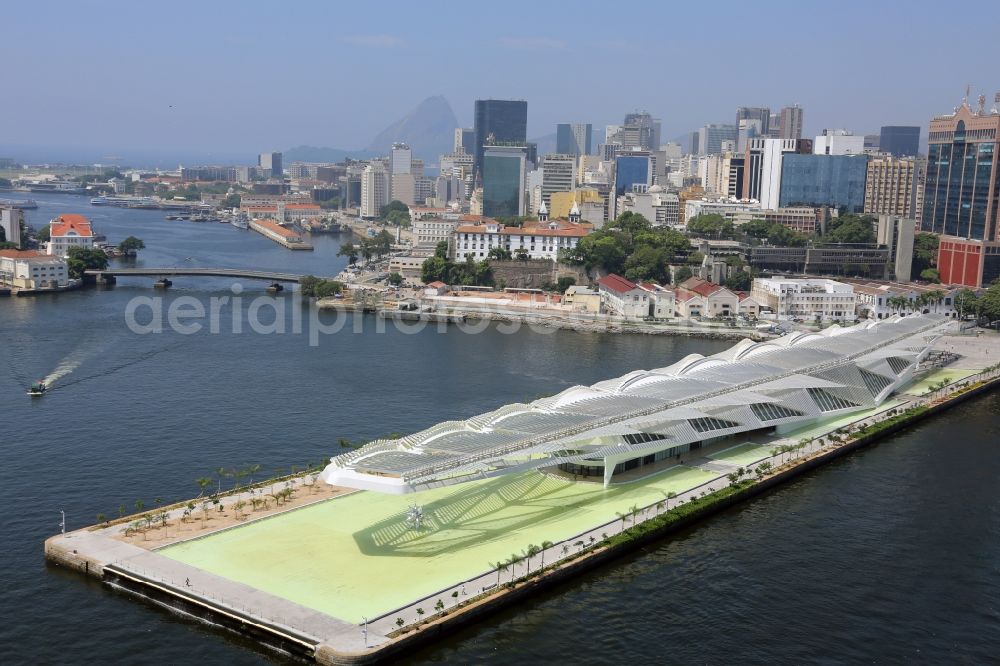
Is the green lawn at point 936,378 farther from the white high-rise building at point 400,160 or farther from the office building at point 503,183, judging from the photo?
the white high-rise building at point 400,160

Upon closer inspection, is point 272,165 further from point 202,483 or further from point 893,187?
point 202,483

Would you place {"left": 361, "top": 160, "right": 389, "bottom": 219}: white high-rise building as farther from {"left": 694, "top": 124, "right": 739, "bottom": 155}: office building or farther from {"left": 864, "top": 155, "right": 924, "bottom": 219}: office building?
{"left": 694, "top": 124, "right": 739, "bottom": 155}: office building

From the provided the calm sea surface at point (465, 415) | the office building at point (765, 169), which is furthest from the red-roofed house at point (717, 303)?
the office building at point (765, 169)

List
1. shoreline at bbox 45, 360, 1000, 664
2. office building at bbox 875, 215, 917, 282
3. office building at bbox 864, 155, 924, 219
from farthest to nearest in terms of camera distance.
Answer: office building at bbox 864, 155, 924, 219, office building at bbox 875, 215, 917, 282, shoreline at bbox 45, 360, 1000, 664

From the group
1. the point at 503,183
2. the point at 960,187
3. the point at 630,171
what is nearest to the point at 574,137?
the point at 630,171

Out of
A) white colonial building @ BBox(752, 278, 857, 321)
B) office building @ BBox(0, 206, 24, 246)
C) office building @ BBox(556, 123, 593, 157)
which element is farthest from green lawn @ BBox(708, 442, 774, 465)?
office building @ BBox(556, 123, 593, 157)

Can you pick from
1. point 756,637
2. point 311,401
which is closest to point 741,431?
point 756,637
